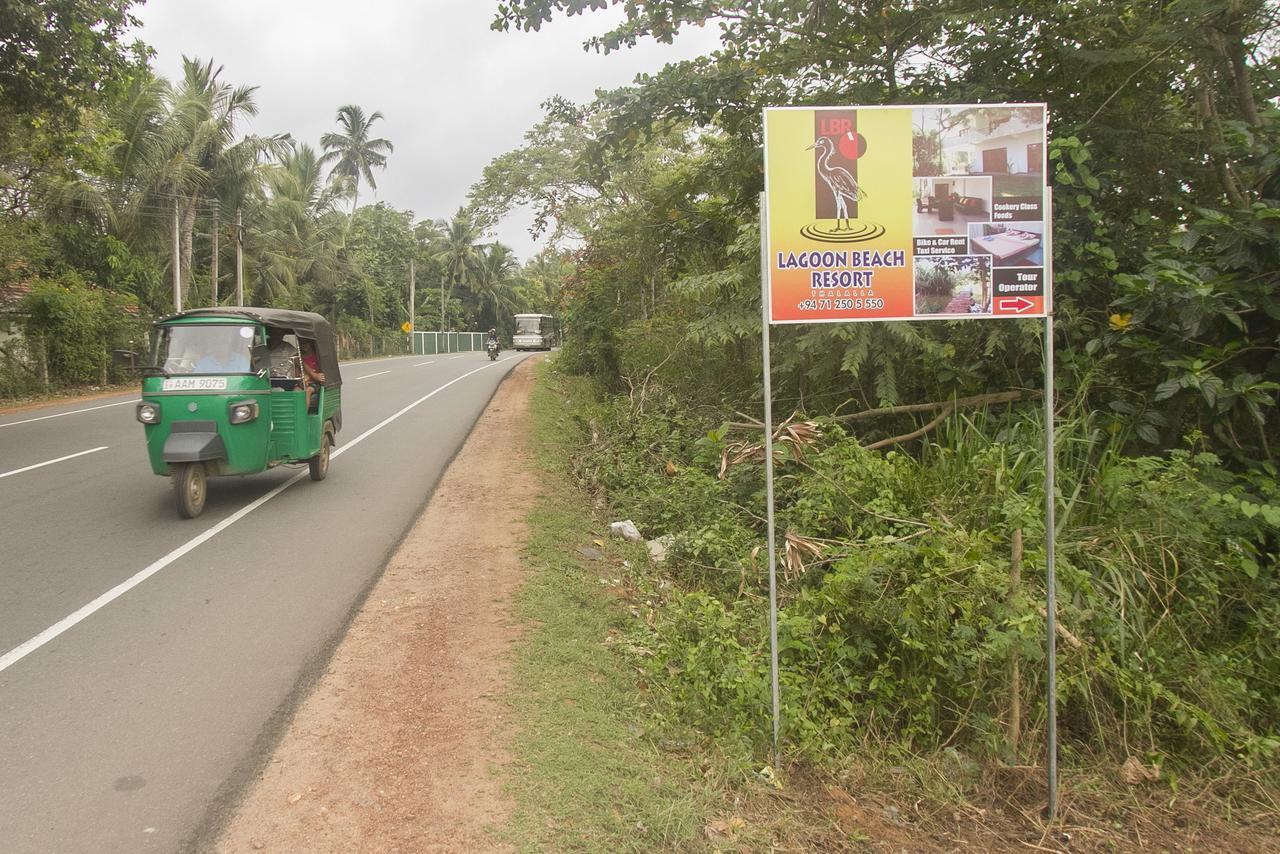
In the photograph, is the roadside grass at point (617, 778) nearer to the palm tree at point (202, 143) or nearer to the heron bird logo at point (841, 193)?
the heron bird logo at point (841, 193)

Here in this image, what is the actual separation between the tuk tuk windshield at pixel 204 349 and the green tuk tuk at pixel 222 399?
0.01m

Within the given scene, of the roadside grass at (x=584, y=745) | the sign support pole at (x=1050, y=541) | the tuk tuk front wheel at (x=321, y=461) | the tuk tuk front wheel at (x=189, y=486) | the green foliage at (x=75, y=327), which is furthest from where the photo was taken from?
the green foliage at (x=75, y=327)

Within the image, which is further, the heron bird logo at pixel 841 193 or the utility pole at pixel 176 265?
the utility pole at pixel 176 265

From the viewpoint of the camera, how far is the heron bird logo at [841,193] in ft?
12.8

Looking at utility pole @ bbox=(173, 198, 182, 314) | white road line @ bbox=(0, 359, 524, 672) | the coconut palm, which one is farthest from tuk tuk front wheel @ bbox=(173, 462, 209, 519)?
the coconut palm

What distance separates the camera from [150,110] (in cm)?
2445

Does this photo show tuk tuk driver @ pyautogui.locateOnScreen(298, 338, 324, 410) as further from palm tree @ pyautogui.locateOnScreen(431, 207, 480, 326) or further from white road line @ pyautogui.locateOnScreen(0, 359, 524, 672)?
palm tree @ pyautogui.locateOnScreen(431, 207, 480, 326)

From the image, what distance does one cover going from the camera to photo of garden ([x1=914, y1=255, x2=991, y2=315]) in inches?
154

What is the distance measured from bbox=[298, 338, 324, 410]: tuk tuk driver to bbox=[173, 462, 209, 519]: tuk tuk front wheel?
5.98ft

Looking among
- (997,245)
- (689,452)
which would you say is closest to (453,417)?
(689,452)

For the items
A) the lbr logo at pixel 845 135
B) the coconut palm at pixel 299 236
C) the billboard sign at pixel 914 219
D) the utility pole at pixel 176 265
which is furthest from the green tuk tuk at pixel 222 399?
the coconut palm at pixel 299 236

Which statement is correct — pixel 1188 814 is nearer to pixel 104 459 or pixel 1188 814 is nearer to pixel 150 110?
pixel 104 459

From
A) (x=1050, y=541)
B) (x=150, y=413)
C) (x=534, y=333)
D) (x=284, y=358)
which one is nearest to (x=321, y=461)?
(x=284, y=358)

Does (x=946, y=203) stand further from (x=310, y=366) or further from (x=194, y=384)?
(x=310, y=366)
